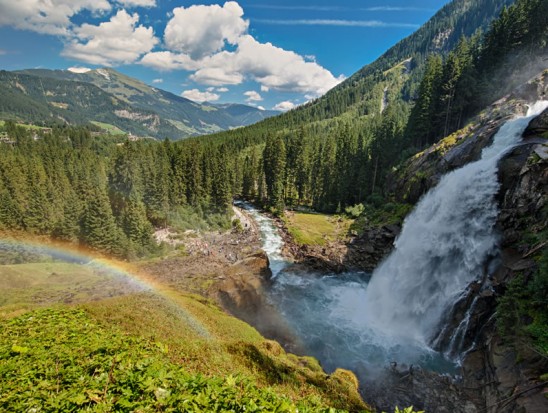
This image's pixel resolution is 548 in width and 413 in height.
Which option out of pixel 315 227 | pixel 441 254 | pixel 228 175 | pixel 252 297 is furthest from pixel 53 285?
pixel 228 175

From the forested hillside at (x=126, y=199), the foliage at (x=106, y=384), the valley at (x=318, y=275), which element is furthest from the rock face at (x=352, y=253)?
the foliage at (x=106, y=384)

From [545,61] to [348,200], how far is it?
43.0 metres

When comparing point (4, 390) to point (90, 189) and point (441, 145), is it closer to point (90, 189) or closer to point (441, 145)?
point (441, 145)

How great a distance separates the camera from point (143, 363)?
7570 mm

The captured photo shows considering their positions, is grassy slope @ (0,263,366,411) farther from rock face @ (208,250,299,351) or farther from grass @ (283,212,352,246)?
grass @ (283,212,352,246)

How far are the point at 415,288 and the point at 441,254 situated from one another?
4.52 m

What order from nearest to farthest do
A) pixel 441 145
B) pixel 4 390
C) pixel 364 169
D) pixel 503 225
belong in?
pixel 4 390 → pixel 503 225 → pixel 441 145 → pixel 364 169

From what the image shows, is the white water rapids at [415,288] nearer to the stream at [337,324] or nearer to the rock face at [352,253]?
the stream at [337,324]

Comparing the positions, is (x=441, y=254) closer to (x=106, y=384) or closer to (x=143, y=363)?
(x=143, y=363)

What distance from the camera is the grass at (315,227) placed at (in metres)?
54.0

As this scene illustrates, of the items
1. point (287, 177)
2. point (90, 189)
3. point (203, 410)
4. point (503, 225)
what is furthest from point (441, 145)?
point (90, 189)

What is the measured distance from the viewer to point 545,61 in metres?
49.3

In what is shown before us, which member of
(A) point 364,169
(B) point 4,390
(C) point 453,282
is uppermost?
(A) point 364,169

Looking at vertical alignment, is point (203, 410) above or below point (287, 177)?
below
